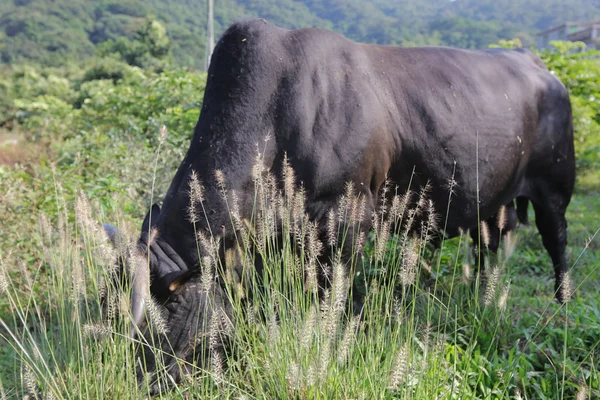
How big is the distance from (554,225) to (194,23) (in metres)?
85.1

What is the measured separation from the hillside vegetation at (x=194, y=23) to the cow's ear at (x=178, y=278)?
37.0 meters

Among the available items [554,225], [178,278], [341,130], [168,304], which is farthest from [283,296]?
[554,225]

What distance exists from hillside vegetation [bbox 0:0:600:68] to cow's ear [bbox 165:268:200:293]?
1455 inches

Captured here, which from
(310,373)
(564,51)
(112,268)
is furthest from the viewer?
(564,51)

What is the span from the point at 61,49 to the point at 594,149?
57.8 meters

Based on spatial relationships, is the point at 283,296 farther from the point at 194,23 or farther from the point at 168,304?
the point at 194,23

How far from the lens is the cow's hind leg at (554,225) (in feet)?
15.6

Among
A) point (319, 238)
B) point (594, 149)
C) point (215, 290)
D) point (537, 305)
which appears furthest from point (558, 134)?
point (594, 149)

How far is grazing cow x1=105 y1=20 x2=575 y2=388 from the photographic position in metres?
2.98

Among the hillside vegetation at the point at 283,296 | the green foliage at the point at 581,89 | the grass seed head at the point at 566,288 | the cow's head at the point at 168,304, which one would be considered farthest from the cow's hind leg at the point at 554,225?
the green foliage at the point at 581,89

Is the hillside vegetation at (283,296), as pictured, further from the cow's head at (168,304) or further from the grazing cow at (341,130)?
the grazing cow at (341,130)

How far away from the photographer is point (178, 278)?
8.54 feet

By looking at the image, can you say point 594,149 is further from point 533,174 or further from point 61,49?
point 61,49

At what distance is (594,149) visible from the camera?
8484 mm
